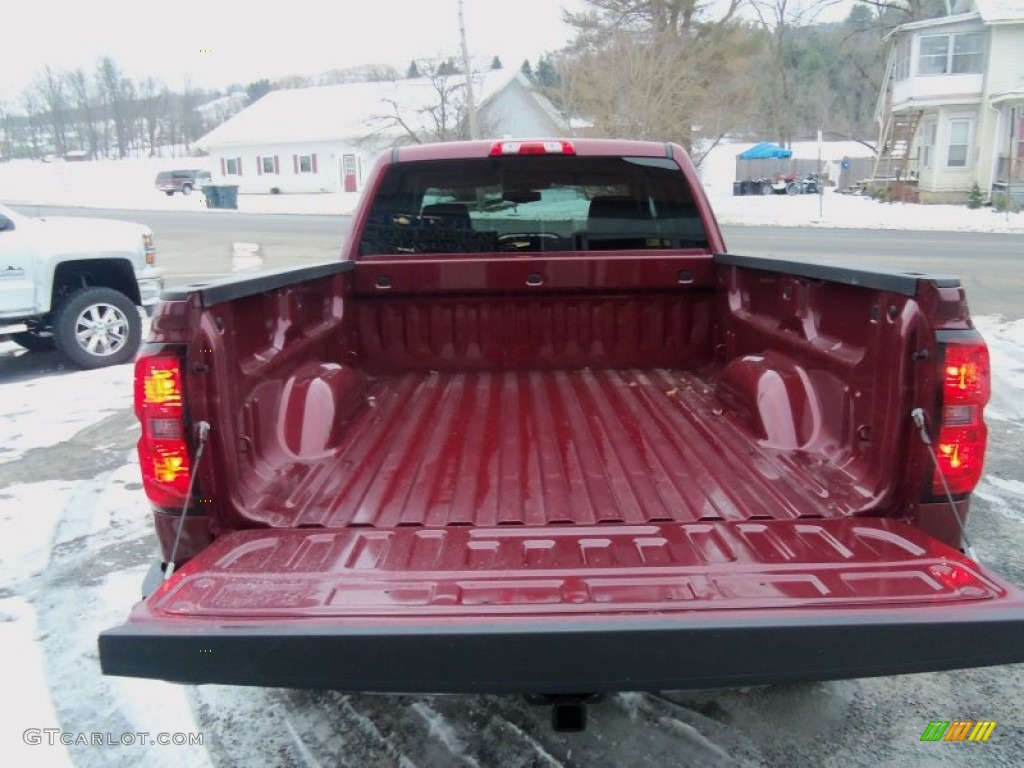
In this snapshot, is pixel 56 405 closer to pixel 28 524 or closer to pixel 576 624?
pixel 28 524

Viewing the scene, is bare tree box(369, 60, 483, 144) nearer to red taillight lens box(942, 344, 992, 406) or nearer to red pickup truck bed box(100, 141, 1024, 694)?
red pickup truck bed box(100, 141, 1024, 694)

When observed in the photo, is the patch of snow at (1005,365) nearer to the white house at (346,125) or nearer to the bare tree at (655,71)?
the bare tree at (655,71)

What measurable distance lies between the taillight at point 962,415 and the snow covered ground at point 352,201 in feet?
80.0

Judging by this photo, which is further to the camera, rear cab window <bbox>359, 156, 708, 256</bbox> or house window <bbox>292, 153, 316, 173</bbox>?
house window <bbox>292, 153, 316, 173</bbox>

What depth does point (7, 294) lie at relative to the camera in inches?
328

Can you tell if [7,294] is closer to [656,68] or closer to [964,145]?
[656,68]

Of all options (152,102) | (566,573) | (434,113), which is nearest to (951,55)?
(434,113)

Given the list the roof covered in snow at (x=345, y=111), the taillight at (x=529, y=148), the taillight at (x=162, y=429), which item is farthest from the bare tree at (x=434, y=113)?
the taillight at (x=162, y=429)

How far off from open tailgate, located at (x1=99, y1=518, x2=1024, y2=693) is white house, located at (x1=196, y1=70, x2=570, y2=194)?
42957 millimetres

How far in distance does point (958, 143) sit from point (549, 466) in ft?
117

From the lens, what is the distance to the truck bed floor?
9.41 ft

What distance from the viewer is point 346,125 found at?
171 ft

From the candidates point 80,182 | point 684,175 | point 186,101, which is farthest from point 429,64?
point 186,101

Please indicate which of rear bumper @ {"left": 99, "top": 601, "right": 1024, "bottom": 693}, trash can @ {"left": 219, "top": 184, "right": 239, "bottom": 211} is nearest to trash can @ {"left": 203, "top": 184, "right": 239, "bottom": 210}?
trash can @ {"left": 219, "top": 184, "right": 239, "bottom": 211}
